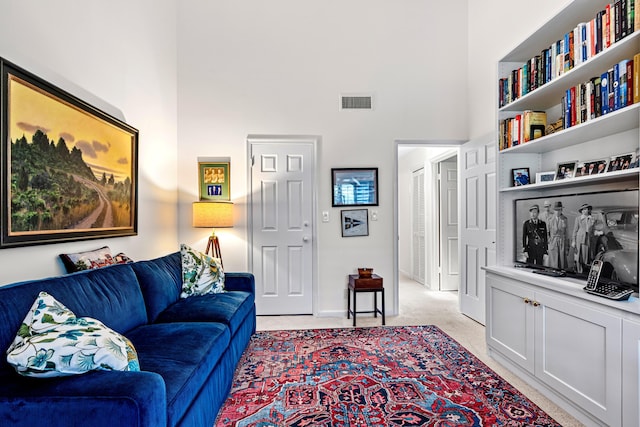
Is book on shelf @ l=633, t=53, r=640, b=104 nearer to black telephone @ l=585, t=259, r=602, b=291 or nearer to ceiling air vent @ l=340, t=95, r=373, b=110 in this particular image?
black telephone @ l=585, t=259, r=602, b=291

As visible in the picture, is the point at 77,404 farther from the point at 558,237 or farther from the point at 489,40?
the point at 489,40

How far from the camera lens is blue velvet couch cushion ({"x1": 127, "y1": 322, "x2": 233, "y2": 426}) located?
143 centimetres

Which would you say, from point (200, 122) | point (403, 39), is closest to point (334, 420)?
point (200, 122)

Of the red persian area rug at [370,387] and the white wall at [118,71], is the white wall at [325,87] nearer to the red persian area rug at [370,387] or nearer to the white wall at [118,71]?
the white wall at [118,71]

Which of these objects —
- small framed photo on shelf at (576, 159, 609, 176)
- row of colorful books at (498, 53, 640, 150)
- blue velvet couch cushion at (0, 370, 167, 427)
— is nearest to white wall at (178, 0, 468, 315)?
row of colorful books at (498, 53, 640, 150)

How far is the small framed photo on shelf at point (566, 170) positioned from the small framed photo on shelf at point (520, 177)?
225mm

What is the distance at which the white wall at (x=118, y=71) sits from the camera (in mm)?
1878

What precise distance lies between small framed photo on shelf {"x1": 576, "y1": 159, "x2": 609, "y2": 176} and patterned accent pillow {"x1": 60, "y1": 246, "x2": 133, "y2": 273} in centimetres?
324

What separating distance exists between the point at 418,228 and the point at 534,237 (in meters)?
3.78

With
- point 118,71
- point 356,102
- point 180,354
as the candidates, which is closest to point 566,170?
point 356,102

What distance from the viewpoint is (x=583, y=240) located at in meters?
2.12

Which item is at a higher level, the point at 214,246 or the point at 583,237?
the point at 583,237

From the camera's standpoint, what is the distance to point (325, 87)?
159 inches

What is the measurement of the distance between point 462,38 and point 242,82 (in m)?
2.64
